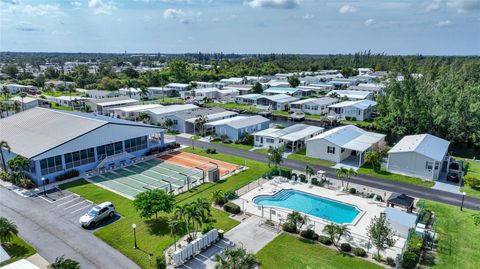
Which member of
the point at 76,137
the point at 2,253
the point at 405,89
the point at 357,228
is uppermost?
the point at 405,89

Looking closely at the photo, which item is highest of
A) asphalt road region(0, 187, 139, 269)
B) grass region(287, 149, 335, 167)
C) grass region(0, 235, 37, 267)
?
grass region(287, 149, 335, 167)

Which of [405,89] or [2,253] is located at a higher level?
[405,89]

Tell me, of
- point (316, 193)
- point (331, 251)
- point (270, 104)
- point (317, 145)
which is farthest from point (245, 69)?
point (331, 251)

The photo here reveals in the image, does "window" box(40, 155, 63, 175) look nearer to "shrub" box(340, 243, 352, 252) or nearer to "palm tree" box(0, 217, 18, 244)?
"palm tree" box(0, 217, 18, 244)

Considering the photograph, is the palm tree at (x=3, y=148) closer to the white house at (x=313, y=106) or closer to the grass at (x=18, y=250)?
the grass at (x=18, y=250)

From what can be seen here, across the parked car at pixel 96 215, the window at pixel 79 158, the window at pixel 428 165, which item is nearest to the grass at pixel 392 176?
the window at pixel 428 165

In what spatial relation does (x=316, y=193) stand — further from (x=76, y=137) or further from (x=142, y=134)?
(x=76, y=137)

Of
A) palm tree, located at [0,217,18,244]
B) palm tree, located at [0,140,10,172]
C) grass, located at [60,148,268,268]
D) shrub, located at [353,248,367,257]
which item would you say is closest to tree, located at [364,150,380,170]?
grass, located at [60,148,268,268]
